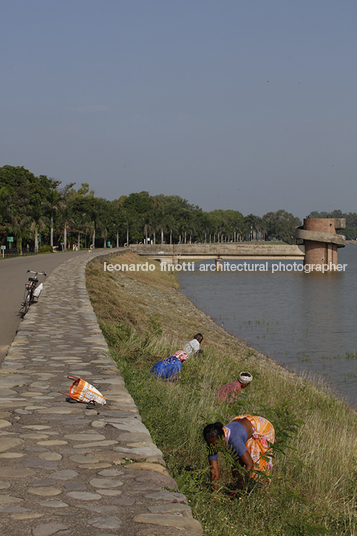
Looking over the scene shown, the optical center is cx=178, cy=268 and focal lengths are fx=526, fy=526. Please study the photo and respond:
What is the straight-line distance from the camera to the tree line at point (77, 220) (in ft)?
200

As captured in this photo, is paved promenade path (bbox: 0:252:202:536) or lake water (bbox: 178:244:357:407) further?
lake water (bbox: 178:244:357:407)

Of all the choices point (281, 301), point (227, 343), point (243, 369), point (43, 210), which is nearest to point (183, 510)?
point (243, 369)

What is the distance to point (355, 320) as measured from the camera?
27297mm

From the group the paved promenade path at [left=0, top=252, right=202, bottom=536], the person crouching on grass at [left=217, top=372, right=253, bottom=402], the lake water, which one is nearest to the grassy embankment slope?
the person crouching on grass at [left=217, top=372, right=253, bottom=402]

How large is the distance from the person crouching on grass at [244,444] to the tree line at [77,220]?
4790 cm

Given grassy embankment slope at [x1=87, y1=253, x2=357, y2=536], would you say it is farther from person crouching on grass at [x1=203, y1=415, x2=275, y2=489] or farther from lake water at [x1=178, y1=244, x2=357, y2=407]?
lake water at [x1=178, y1=244, x2=357, y2=407]

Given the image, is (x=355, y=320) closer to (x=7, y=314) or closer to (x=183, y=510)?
(x=7, y=314)

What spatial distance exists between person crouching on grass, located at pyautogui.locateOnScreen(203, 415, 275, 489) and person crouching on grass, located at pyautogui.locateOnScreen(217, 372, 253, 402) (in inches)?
87.2

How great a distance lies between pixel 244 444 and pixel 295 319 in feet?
77.6

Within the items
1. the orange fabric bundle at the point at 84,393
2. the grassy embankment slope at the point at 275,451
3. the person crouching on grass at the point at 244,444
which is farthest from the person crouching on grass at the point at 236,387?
the orange fabric bundle at the point at 84,393

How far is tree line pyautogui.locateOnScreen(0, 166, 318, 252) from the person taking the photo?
2397 inches

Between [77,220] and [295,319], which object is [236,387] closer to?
[295,319]

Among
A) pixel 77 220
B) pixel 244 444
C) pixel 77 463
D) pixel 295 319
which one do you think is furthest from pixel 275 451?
pixel 77 220

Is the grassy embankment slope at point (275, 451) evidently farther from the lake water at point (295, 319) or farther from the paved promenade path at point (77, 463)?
the lake water at point (295, 319)
